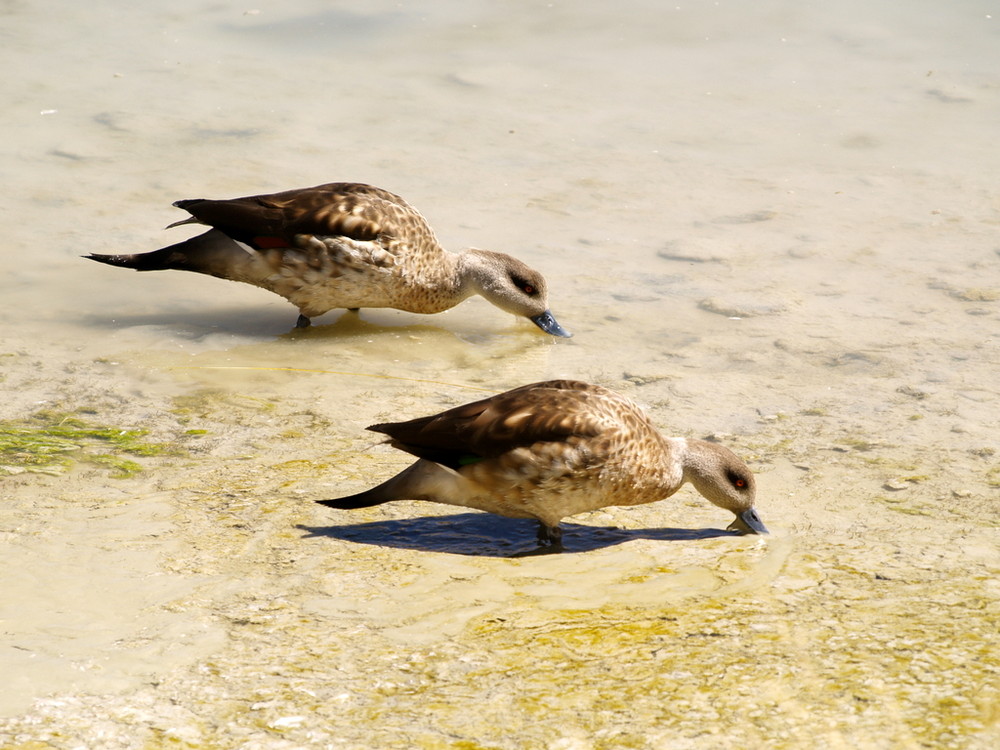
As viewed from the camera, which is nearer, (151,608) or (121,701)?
(121,701)

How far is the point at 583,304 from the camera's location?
31.7 feet

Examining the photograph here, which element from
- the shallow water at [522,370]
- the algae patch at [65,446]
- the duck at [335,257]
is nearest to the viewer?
the shallow water at [522,370]

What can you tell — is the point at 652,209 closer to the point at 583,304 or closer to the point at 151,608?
the point at 583,304

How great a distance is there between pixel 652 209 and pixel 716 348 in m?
3.05

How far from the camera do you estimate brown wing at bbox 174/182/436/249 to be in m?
8.87

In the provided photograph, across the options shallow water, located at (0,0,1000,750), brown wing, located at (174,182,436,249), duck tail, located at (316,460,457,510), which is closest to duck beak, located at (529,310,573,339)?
shallow water, located at (0,0,1000,750)

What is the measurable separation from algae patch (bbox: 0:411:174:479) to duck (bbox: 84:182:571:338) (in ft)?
7.35

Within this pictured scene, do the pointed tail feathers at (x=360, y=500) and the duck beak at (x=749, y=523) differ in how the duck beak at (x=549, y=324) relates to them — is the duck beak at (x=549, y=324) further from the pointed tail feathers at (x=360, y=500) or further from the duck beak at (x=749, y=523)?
the pointed tail feathers at (x=360, y=500)

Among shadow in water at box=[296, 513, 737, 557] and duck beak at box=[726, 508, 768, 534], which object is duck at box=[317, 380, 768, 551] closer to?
duck beak at box=[726, 508, 768, 534]

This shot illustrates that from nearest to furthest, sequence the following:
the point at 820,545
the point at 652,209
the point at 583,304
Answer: the point at 820,545
the point at 583,304
the point at 652,209

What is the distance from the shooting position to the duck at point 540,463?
568 cm

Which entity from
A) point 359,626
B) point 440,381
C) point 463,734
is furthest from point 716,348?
point 463,734

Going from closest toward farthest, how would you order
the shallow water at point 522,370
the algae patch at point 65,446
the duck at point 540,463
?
the shallow water at point 522,370, the duck at point 540,463, the algae patch at point 65,446

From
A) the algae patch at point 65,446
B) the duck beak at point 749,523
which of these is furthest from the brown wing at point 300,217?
the duck beak at point 749,523
